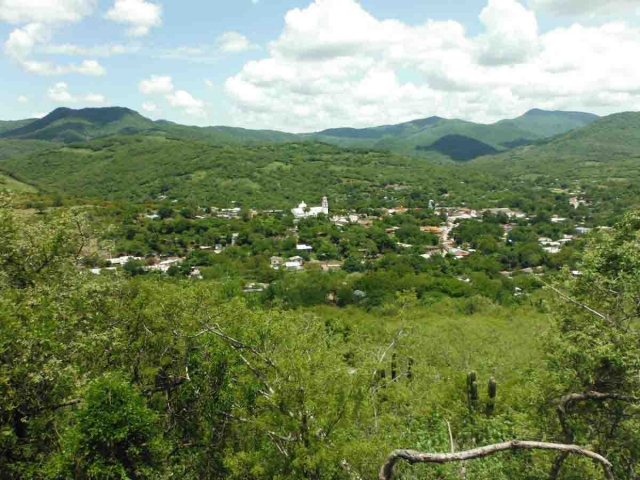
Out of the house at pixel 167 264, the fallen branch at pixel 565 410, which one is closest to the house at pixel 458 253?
the house at pixel 167 264

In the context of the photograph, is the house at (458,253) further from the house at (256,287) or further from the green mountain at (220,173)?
the green mountain at (220,173)

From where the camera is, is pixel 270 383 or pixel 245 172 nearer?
pixel 270 383

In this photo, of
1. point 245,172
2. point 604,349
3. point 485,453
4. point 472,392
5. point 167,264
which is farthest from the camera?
point 245,172

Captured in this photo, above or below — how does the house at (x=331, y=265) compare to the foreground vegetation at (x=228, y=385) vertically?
below

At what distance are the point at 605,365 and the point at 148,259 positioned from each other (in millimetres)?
63102

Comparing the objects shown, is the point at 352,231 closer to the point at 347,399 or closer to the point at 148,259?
the point at 148,259

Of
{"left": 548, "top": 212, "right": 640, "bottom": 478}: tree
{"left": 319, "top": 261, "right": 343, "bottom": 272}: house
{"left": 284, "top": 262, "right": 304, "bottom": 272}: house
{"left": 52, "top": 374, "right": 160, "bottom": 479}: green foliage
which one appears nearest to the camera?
{"left": 548, "top": 212, "right": 640, "bottom": 478}: tree

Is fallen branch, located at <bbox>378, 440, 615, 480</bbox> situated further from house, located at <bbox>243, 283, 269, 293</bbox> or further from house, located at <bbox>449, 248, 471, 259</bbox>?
house, located at <bbox>449, 248, 471, 259</bbox>

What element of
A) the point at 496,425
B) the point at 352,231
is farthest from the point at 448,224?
the point at 496,425

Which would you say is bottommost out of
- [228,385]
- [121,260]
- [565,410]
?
[121,260]

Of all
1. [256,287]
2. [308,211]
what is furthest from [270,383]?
[308,211]

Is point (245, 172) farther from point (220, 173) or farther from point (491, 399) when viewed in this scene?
point (491, 399)

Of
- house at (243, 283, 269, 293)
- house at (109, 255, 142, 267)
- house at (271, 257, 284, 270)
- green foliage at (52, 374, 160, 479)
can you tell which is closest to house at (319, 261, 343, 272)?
house at (271, 257, 284, 270)

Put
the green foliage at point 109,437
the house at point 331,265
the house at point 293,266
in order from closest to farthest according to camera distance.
→ the green foliage at point 109,437, the house at point 293,266, the house at point 331,265
